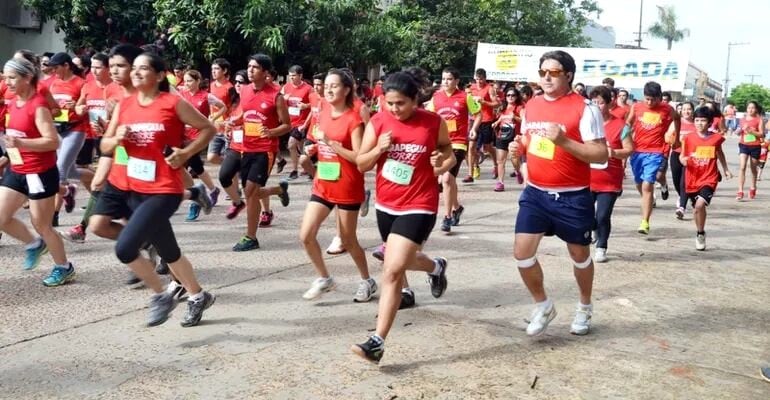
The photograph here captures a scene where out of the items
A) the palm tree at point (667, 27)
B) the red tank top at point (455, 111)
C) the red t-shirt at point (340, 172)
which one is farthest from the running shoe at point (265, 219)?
the palm tree at point (667, 27)

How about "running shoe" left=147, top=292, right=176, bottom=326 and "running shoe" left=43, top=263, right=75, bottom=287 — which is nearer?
"running shoe" left=147, top=292, right=176, bottom=326

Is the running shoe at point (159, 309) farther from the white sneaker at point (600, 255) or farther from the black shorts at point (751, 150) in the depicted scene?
the black shorts at point (751, 150)

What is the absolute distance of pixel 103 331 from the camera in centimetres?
489

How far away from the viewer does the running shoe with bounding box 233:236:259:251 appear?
742 cm

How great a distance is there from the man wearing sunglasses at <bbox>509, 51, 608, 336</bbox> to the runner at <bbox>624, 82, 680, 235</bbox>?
4.86m

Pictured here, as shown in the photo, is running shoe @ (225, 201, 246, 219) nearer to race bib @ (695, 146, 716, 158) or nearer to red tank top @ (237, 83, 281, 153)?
red tank top @ (237, 83, 281, 153)

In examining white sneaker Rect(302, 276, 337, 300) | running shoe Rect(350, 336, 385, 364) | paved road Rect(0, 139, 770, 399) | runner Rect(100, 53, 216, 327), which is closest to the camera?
paved road Rect(0, 139, 770, 399)

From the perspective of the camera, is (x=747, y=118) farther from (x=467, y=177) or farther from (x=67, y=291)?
(x=67, y=291)

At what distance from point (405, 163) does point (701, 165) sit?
529 cm

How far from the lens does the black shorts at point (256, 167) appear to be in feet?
25.1

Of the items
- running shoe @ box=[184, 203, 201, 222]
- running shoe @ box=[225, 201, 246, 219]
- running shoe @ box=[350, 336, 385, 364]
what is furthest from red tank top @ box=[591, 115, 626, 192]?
running shoe @ box=[184, 203, 201, 222]

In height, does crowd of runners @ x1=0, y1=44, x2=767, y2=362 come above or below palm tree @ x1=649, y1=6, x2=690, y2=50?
below

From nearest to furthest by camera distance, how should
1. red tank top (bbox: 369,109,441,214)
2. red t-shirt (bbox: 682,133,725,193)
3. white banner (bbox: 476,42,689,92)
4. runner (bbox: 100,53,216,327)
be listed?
red tank top (bbox: 369,109,441,214) → runner (bbox: 100,53,216,327) → red t-shirt (bbox: 682,133,725,193) → white banner (bbox: 476,42,689,92)

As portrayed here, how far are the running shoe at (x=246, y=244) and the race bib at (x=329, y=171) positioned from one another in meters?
1.93
